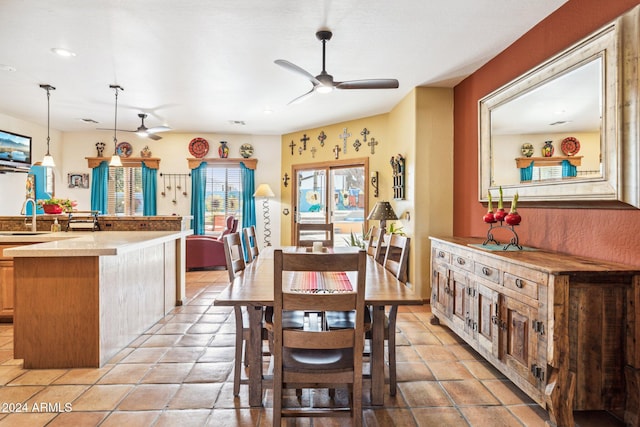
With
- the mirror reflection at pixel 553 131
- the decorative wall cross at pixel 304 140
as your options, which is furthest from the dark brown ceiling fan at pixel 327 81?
the decorative wall cross at pixel 304 140

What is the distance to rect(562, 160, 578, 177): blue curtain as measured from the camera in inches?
97.7

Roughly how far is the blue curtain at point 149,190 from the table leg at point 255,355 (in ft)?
20.8

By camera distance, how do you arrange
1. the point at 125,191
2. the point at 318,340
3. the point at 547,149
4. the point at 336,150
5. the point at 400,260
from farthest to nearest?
the point at 125,191 < the point at 336,150 < the point at 547,149 < the point at 400,260 < the point at 318,340

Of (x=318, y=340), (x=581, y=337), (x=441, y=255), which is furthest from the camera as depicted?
(x=441, y=255)

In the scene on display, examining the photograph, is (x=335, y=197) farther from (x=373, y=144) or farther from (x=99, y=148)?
(x=99, y=148)

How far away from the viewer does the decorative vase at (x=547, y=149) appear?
2712 millimetres

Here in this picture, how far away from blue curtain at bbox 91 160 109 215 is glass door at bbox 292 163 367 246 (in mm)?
3982

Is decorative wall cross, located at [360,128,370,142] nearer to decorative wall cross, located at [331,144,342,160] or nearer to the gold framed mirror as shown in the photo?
decorative wall cross, located at [331,144,342,160]

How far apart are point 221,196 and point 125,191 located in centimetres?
200

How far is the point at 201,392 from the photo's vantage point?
2383 mm

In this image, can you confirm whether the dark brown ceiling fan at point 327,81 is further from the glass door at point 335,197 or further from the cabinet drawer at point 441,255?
the glass door at point 335,197

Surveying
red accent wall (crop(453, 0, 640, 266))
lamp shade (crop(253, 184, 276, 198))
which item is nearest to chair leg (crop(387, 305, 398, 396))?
red accent wall (crop(453, 0, 640, 266))

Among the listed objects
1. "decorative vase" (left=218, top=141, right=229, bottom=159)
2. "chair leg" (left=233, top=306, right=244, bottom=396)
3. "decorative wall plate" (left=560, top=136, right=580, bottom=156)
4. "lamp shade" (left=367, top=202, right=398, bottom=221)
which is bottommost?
"chair leg" (left=233, top=306, right=244, bottom=396)

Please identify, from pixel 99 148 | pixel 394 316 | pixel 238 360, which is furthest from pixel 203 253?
pixel 394 316
